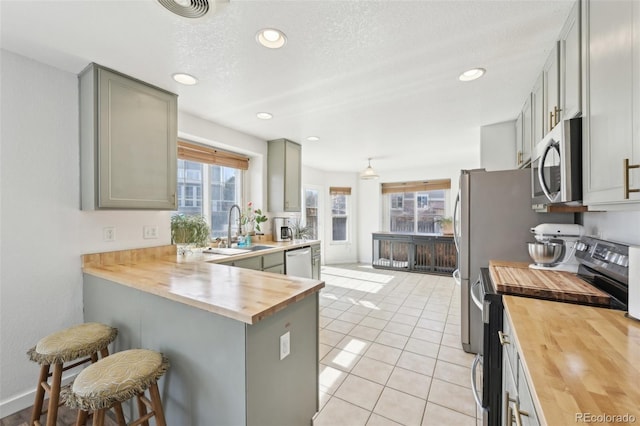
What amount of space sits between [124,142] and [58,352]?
55.1 inches

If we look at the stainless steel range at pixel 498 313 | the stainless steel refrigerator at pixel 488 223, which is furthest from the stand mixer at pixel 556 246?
the stainless steel refrigerator at pixel 488 223

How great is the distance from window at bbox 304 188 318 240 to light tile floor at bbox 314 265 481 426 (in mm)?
2064

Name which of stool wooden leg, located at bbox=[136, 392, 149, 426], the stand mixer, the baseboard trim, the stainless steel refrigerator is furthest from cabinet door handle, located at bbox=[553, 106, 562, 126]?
the baseboard trim

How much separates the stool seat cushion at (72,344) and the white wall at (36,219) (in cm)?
47

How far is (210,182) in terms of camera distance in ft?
10.9

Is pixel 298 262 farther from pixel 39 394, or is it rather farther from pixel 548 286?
pixel 548 286

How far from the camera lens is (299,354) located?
1.42 meters

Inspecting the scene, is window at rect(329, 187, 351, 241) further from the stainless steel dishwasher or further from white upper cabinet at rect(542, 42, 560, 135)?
white upper cabinet at rect(542, 42, 560, 135)

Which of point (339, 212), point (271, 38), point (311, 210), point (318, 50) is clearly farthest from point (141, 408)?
point (339, 212)

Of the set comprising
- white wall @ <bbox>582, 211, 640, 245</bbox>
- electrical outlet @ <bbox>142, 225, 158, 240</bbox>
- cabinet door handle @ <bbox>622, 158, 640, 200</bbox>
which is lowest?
electrical outlet @ <bbox>142, 225, 158, 240</bbox>

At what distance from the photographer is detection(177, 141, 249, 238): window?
3033 mm

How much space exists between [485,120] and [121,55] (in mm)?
3289

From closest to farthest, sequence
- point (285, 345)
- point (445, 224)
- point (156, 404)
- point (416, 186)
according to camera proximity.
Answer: point (156, 404) < point (285, 345) < point (445, 224) < point (416, 186)

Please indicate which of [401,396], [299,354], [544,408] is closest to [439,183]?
[401,396]
